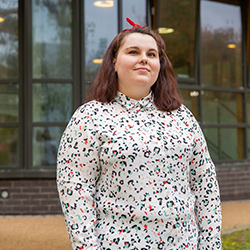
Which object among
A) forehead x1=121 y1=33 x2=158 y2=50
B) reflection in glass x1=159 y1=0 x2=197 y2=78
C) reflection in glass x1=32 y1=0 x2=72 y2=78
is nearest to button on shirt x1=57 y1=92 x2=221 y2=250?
forehead x1=121 y1=33 x2=158 y2=50

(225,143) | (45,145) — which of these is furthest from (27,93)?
(225,143)

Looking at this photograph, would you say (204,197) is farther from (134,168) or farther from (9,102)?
(9,102)

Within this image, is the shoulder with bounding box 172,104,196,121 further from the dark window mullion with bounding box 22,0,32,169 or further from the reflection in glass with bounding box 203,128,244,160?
the reflection in glass with bounding box 203,128,244,160

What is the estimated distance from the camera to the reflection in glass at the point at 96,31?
685 centimetres

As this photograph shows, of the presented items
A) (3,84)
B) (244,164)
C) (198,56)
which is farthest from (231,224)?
(3,84)

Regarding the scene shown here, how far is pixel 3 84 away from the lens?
6824 mm

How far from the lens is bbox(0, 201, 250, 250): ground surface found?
475 cm

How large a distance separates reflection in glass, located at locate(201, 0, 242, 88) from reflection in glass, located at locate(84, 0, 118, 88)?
237 cm

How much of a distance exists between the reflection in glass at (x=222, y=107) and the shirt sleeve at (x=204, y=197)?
21.2ft

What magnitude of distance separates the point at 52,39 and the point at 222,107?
4021mm

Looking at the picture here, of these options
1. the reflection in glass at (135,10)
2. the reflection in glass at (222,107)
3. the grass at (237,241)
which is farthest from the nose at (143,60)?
the reflection in glass at (222,107)

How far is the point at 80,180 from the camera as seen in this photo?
1854 millimetres

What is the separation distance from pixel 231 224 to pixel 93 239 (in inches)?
184

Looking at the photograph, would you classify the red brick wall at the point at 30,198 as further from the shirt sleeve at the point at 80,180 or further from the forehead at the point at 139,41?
the forehead at the point at 139,41
